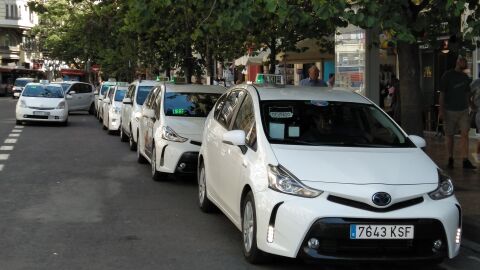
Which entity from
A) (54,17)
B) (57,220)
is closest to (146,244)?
(57,220)

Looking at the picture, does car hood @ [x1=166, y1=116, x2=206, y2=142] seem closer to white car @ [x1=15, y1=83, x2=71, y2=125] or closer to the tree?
the tree

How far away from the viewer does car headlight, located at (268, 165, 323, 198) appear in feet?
16.9

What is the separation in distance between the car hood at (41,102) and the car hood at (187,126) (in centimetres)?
1224

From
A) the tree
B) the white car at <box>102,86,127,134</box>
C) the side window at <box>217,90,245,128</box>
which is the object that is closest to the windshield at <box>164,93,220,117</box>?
the side window at <box>217,90,245,128</box>

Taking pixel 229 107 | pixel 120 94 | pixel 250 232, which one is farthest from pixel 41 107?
pixel 250 232

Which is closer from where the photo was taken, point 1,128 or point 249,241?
point 249,241

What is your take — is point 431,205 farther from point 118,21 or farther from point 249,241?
point 118,21

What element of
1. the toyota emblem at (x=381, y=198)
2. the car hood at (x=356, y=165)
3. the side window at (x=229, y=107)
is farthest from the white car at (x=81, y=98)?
the toyota emblem at (x=381, y=198)

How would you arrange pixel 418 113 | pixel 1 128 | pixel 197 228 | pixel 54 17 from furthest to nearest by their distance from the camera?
1. pixel 54 17
2. pixel 1 128
3. pixel 418 113
4. pixel 197 228

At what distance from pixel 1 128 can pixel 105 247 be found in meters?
15.9

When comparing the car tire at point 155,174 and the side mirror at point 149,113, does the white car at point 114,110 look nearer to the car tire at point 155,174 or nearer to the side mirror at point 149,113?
the side mirror at point 149,113

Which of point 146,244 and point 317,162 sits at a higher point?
point 317,162

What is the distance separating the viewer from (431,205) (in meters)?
5.23

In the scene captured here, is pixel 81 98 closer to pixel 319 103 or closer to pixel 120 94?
pixel 120 94
